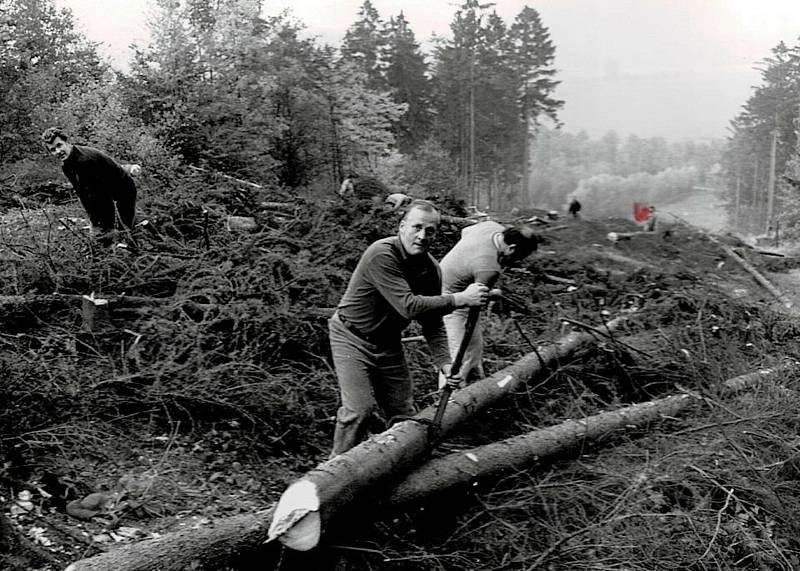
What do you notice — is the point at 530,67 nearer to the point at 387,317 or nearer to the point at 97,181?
the point at 97,181

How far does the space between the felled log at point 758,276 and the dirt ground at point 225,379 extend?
305cm

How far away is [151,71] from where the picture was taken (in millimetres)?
13477

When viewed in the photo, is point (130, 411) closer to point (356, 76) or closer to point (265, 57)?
point (265, 57)

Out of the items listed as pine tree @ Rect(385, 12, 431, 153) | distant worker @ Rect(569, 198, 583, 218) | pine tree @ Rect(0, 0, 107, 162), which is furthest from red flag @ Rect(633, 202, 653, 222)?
pine tree @ Rect(385, 12, 431, 153)

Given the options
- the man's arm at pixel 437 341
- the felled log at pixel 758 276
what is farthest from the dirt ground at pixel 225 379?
the felled log at pixel 758 276

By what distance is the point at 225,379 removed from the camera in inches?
178

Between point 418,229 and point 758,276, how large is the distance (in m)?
11.3

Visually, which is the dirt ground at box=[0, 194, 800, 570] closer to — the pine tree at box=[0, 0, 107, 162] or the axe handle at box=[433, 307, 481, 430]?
the axe handle at box=[433, 307, 481, 430]

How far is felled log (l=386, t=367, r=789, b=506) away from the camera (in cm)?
338

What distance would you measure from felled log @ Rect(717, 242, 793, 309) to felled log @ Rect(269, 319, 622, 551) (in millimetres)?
7630

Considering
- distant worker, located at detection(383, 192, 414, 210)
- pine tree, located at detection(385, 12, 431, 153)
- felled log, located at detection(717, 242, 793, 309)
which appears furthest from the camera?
pine tree, located at detection(385, 12, 431, 153)

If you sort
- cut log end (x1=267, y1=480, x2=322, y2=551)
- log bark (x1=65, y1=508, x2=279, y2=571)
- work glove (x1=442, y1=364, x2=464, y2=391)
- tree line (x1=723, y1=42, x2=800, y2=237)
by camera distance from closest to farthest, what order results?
log bark (x1=65, y1=508, x2=279, y2=571) < cut log end (x1=267, y1=480, x2=322, y2=551) < work glove (x1=442, y1=364, x2=464, y2=391) < tree line (x1=723, y1=42, x2=800, y2=237)

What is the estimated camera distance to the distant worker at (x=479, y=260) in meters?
4.33

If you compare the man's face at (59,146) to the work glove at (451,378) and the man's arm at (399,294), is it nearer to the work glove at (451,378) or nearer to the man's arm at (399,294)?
the man's arm at (399,294)
